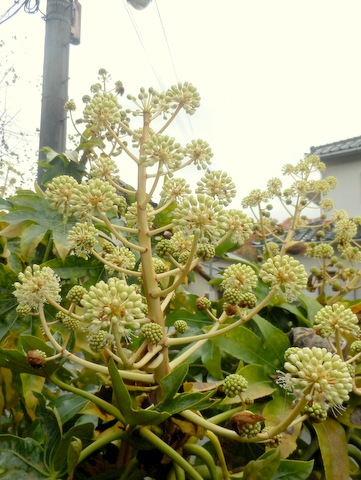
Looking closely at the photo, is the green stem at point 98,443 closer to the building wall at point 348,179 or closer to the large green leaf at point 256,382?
the large green leaf at point 256,382

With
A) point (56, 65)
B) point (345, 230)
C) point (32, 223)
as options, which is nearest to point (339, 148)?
point (56, 65)

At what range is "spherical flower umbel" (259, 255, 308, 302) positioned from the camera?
65 cm

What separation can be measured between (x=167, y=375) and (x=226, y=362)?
0.37 m

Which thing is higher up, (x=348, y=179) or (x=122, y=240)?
(x=348, y=179)

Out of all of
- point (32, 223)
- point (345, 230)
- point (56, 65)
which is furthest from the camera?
point (56, 65)

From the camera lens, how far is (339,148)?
8.06 metres

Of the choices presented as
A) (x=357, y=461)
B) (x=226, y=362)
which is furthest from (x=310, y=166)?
(x=357, y=461)

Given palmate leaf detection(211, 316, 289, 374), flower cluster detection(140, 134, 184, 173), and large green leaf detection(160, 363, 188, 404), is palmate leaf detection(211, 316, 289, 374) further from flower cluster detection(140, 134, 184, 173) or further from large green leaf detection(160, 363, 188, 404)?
flower cluster detection(140, 134, 184, 173)

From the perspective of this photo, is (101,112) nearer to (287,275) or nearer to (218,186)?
(218,186)

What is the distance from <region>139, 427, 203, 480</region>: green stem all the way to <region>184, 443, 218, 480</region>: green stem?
2 cm

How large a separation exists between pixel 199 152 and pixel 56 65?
128 cm

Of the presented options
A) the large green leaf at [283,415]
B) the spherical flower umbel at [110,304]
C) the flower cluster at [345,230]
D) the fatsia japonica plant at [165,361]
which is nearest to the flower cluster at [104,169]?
the fatsia japonica plant at [165,361]

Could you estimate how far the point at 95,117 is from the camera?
2.31 ft

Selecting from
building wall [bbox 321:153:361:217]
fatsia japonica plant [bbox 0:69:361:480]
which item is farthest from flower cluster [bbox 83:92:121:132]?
building wall [bbox 321:153:361:217]
